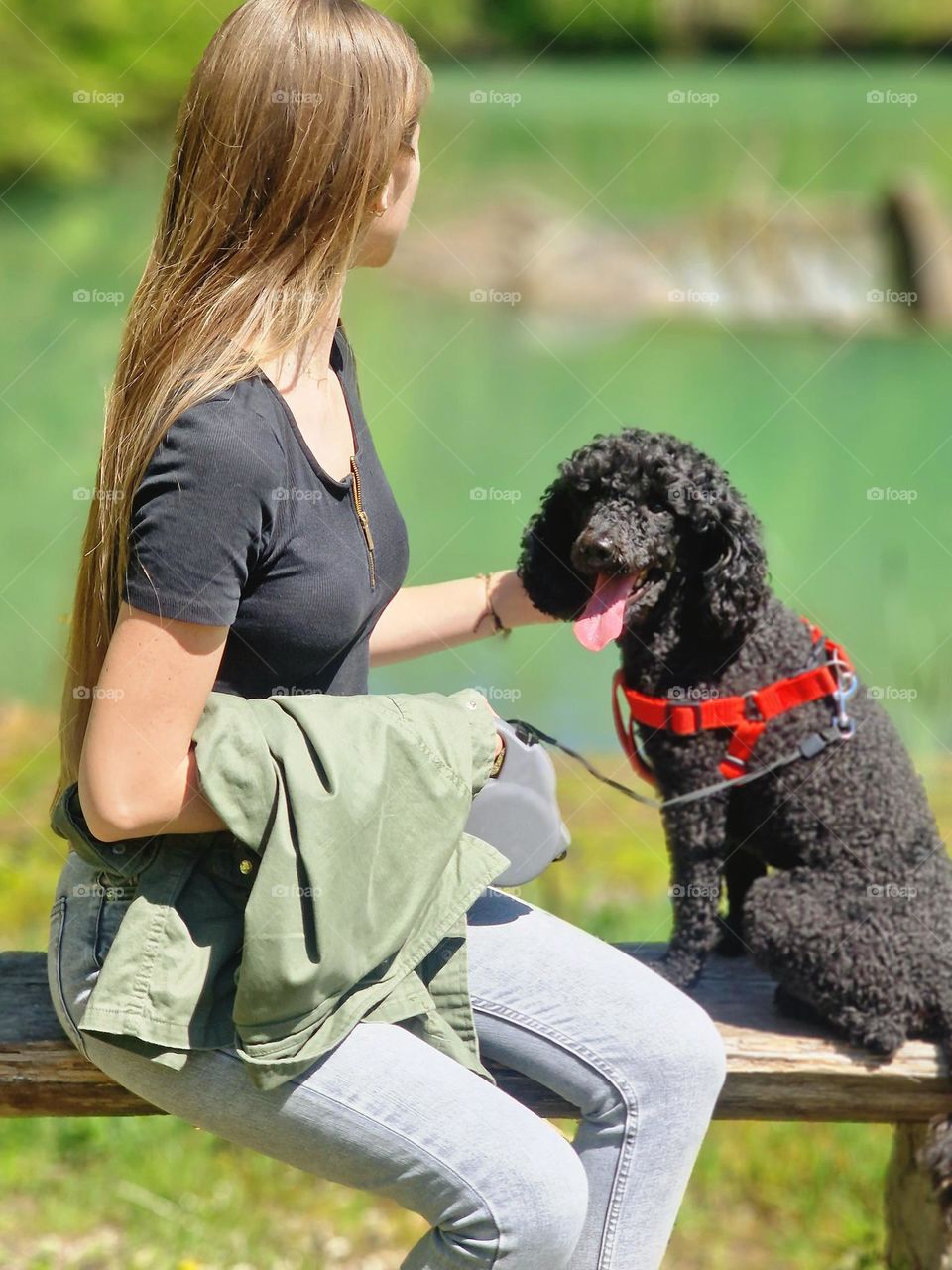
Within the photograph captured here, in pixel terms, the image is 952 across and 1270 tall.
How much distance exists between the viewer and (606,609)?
6.64 ft

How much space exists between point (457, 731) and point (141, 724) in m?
0.41

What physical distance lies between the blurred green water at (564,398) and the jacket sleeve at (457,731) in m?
1.69

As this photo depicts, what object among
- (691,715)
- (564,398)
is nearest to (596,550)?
(691,715)

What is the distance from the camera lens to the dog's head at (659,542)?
2.01 m

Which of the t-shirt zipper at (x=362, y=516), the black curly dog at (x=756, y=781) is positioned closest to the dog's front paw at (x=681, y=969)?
the black curly dog at (x=756, y=781)

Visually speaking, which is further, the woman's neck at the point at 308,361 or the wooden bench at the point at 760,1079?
the wooden bench at the point at 760,1079

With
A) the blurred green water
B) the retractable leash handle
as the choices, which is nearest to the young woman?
the retractable leash handle

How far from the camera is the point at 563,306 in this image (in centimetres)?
1170

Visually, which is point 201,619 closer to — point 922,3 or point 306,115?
point 306,115

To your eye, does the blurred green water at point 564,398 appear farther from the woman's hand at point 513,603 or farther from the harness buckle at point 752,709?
the harness buckle at point 752,709

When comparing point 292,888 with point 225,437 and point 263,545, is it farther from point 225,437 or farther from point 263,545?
point 225,437

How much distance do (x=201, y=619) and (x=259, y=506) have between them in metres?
0.15

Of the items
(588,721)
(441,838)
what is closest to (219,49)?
(441,838)

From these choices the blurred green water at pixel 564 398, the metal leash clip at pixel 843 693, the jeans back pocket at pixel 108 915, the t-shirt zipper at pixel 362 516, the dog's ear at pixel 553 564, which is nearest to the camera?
the jeans back pocket at pixel 108 915
